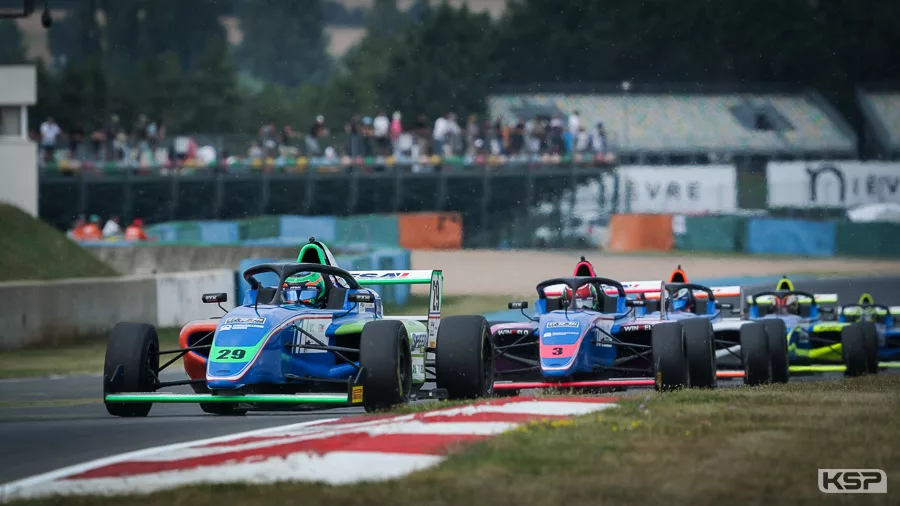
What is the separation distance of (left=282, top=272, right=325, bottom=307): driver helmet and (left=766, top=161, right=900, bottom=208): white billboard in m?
38.7

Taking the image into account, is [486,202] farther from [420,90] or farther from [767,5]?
[767,5]

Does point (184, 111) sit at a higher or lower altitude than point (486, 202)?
higher

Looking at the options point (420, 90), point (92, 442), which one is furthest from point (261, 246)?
point (420, 90)

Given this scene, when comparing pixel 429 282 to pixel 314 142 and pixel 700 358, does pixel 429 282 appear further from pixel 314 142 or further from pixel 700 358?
pixel 314 142

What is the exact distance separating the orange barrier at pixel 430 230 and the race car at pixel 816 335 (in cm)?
2145

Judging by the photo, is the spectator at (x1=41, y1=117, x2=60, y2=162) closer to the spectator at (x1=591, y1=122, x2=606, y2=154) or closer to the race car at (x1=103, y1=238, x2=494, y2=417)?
the spectator at (x1=591, y1=122, x2=606, y2=154)

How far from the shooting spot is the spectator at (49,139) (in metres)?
40.5

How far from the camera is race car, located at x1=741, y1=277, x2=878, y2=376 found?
17578 mm

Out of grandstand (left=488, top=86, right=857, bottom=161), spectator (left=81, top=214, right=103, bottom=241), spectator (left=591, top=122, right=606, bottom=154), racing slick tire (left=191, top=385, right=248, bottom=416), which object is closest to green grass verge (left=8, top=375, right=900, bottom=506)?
racing slick tire (left=191, top=385, right=248, bottom=416)

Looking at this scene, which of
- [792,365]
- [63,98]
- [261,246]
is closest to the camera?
[792,365]

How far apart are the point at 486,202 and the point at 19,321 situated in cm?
2915

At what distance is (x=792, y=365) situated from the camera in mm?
19219

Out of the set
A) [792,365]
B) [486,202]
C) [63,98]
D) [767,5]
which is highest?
[767,5]

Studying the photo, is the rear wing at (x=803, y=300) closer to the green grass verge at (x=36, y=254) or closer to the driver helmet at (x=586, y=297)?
the driver helmet at (x=586, y=297)
